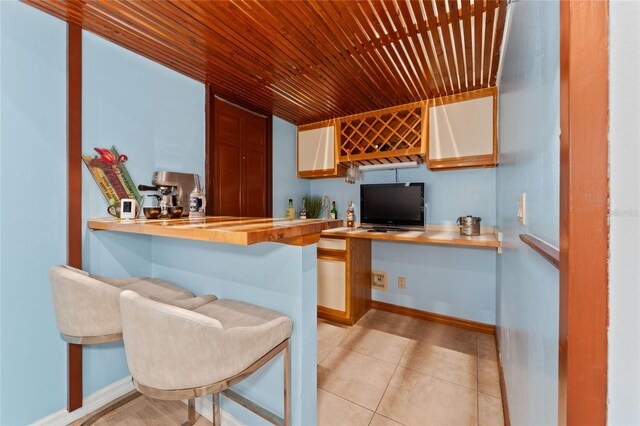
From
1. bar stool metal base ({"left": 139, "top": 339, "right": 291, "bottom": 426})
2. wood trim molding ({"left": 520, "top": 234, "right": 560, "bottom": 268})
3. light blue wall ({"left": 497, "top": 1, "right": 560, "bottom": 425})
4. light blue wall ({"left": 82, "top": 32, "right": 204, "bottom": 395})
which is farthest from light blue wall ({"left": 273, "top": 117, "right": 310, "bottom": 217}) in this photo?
wood trim molding ({"left": 520, "top": 234, "right": 560, "bottom": 268})

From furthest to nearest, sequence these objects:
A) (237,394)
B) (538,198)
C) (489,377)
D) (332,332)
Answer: (332,332) < (489,377) < (237,394) < (538,198)

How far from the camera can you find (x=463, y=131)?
7.25 ft

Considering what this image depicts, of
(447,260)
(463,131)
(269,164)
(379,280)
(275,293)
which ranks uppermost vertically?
(463,131)

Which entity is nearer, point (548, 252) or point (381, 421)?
point (548, 252)

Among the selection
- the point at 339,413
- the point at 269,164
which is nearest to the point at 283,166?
the point at 269,164

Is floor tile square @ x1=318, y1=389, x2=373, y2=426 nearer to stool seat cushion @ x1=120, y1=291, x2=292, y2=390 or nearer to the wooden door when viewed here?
stool seat cushion @ x1=120, y1=291, x2=292, y2=390

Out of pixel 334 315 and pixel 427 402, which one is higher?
pixel 334 315

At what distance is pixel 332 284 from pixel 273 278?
1541mm

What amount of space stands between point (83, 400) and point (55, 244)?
37.0 inches

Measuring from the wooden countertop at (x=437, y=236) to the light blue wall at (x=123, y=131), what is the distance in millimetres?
1559

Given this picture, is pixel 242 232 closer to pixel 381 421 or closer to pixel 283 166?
pixel 381 421

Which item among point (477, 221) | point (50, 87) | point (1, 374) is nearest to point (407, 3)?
point (477, 221)

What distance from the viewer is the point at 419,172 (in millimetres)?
2715

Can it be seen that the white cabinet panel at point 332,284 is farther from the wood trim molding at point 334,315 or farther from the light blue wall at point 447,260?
the light blue wall at point 447,260
